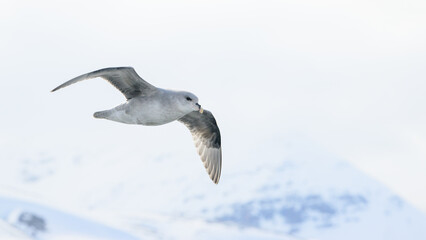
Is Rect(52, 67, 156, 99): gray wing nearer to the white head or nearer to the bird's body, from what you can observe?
the bird's body

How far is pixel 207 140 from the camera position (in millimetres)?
27453

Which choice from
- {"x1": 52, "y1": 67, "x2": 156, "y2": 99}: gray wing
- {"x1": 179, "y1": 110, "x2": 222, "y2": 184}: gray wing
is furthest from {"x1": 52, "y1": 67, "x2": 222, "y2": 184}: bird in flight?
{"x1": 179, "y1": 110, "x2": 222, "y2": 184}: gray wing

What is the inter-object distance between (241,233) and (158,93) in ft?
536

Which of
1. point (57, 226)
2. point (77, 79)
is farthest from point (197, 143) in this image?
point (57, 226)

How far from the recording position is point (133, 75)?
2228cm

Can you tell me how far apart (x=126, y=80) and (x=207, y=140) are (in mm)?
5481

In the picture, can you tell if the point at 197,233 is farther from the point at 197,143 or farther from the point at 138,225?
the point at 197,143

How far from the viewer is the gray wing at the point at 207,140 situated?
27.1m

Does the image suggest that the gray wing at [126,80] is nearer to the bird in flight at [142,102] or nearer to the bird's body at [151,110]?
the bird in flight at [142,102]

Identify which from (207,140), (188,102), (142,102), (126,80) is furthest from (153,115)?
(207,140)

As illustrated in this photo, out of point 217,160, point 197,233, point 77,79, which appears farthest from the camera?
Result: point 197,233

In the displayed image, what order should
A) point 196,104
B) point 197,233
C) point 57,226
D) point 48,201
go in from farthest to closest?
point 197,233 → point 48,201 → point 57,226 → point 196,104

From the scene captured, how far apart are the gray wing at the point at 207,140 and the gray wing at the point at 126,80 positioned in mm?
4392

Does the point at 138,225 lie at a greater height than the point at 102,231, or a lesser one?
greater
